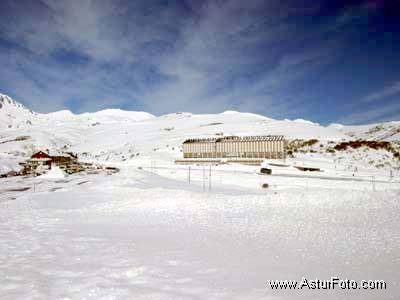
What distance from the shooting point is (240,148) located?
43781 mm

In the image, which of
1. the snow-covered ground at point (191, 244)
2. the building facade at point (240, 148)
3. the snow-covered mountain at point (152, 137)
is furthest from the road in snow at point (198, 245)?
the snow-covered mountain at point (152, 137)

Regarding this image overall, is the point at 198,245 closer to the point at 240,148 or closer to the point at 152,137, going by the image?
the point at 240,148

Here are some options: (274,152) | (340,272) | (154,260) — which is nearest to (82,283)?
(154,260)

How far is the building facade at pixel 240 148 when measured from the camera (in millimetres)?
40031

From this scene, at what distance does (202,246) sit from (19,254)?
15.0 ft

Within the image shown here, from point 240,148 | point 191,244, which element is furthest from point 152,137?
point 191,244

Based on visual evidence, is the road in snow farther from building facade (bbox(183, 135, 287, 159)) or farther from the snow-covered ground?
building facade (bbox(183, 135, 287, 159))

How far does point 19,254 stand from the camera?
6770mm

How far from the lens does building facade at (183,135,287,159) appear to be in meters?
40.0

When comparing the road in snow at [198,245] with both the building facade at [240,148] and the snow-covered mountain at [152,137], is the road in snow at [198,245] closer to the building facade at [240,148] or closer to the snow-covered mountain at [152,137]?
the building facade at [240,148]

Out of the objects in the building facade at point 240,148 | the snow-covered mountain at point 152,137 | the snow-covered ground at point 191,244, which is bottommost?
the snow-covered ground at point 191,244

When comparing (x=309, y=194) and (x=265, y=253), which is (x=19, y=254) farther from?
(x=309, y=194)

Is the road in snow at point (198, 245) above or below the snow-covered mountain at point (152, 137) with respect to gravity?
below

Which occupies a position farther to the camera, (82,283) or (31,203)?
(31,203)
